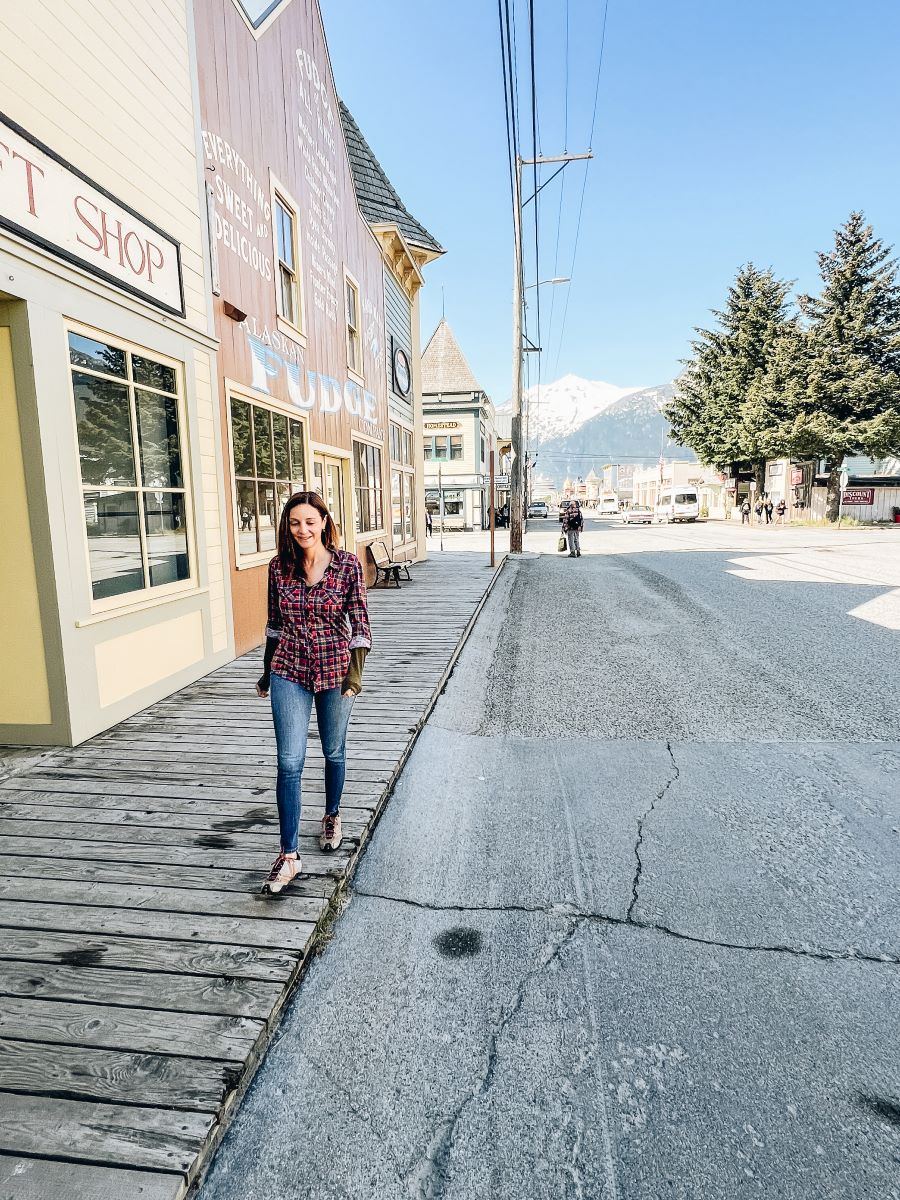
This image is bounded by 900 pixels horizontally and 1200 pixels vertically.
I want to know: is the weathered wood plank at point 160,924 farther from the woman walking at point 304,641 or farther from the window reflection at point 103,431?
the window reflection at point 103,431

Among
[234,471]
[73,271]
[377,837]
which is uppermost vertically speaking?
[73,271]

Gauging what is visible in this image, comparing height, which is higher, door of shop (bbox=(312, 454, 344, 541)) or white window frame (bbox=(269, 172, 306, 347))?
white window frame (bbox=(269, 172, 306, 347))

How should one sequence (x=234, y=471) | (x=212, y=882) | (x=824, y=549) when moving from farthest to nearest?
(x=824, y=549) < (x=234, y=471) < (x=212, y=882)

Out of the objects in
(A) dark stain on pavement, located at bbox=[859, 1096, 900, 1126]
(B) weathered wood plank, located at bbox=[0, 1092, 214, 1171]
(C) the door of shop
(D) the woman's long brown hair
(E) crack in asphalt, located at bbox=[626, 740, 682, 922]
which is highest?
(C) the door of shop

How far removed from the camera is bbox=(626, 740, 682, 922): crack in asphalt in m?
3.02

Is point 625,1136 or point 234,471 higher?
point 234,471

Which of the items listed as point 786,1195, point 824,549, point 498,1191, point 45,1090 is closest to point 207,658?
point 45,1090

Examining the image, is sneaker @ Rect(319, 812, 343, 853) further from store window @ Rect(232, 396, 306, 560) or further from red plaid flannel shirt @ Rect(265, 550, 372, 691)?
store window @ Rect(232, 396, 306, 560)

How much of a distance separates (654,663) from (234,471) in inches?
204

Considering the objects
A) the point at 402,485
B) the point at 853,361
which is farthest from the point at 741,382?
the point at 402,485

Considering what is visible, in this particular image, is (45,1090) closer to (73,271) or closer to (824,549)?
(73,271)

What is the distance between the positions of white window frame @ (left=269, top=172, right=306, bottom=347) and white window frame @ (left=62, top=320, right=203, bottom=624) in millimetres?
2984

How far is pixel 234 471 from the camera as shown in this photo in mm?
7133

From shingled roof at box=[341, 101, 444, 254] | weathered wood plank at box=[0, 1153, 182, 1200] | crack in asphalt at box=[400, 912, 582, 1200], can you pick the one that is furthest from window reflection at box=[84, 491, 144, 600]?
shingled roof at box=[341, 101, 444, 254]
